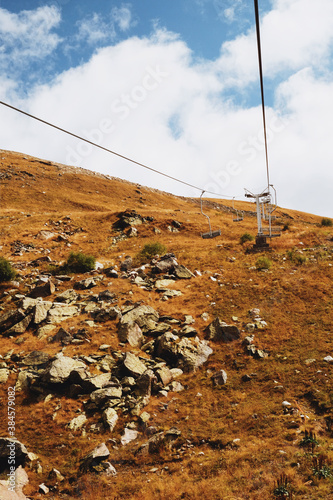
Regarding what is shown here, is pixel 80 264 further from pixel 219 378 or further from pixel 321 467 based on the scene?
pixel 321 467

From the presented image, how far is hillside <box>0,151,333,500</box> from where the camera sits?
962 cm

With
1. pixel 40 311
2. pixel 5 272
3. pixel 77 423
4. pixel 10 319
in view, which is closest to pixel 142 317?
pixel 40 311

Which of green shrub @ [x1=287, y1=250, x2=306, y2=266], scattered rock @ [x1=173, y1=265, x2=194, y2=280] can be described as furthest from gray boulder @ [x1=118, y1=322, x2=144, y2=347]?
green shrub @ [x1=287, y1=250, x2=306, y2=266]

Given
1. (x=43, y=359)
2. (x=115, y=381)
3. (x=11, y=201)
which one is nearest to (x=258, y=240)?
(x=115, y=381)

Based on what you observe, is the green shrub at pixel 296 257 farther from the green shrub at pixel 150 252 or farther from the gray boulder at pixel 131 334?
the gray boulder at pixel 131 334

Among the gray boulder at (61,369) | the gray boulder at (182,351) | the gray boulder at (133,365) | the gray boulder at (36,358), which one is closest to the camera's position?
the gray boulder at (61,369)

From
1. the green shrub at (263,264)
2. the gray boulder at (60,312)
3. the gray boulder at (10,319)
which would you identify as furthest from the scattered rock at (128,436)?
the green shrub at (263,264)

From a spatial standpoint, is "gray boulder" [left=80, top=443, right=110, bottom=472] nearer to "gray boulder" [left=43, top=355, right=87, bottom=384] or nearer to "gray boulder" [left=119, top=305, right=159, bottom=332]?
"gray boulder" [left=43, top=355, right=87, bottom=384]

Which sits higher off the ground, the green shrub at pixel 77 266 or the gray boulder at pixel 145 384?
the green shrub at pixel 77 266

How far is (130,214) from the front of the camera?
51.8 meters

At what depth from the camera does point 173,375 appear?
Result: 16.1 metres

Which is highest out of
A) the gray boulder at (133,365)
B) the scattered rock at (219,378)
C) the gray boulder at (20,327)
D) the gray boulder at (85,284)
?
the gray boulder at (85,284)

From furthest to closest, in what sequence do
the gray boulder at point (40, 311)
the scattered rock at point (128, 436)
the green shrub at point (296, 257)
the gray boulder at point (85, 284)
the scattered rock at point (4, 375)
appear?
1. the green shrub at point (296, 257)
2. the gray boulder at point (85, 284)
3. the gray boulder at point (40, 311)
4. the scattered rock at point (4, 375)
5. the scattered rock at point (128, 436)

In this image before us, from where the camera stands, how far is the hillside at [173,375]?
9617mm
